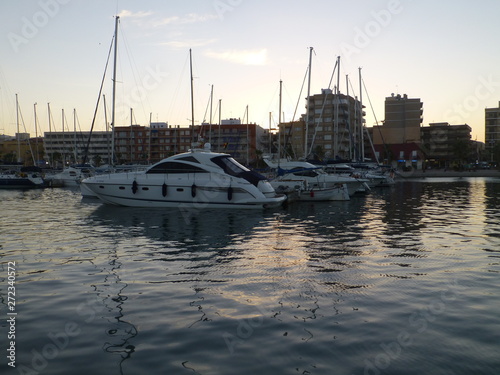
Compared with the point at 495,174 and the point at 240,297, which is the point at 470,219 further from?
the point at 495,174

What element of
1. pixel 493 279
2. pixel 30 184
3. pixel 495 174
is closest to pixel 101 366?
pixel 493 279

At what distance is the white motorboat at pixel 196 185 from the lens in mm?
24938

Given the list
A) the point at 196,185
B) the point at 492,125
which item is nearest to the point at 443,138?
the point at 492,125

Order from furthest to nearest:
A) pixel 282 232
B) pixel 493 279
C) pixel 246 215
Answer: pixel 246 215, pixel 282 232, pixel 493 279

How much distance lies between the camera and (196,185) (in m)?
25.1

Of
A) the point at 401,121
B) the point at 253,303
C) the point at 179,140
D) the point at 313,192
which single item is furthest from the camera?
the point at 179,140

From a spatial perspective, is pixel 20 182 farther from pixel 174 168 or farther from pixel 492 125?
pixel 492 125

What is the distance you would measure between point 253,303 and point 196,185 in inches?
682

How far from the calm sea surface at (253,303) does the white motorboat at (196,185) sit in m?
7.98

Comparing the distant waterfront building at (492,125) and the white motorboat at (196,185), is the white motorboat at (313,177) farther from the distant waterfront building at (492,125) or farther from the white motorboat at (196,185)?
the distant waterfront building at (492,125)

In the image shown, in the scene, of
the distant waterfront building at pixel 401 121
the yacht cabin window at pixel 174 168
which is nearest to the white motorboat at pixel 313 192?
the yacht cabin window at pixel 174 168

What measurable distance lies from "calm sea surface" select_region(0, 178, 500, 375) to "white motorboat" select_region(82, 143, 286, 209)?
26.2ft

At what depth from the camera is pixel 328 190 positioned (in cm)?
3191

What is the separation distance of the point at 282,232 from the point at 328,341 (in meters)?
11.1
